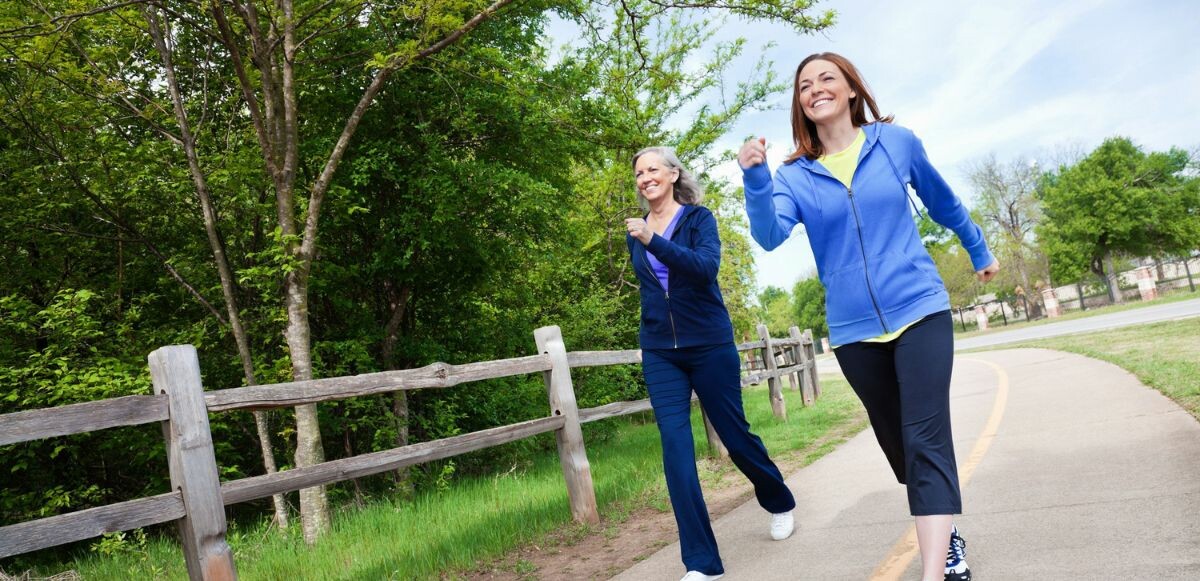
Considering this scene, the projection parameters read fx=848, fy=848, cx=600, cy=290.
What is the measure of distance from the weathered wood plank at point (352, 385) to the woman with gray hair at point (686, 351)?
1549 mm

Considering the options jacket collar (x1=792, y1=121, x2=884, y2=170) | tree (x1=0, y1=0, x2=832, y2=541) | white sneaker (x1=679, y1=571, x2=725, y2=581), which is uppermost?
tree (x1=0, y1=0, x2=832, y2=541)

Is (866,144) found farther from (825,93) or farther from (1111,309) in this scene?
(1111,309)

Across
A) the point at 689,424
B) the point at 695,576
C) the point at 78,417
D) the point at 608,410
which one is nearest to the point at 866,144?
the point at 689,424

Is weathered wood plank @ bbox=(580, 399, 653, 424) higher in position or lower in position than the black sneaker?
higher

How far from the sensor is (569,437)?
6.21 m

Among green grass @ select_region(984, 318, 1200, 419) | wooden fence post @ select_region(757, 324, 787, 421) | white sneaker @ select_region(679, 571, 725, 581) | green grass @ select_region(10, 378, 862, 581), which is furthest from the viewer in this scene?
wooden fence post @ select_region(757, 324, 787, 421)

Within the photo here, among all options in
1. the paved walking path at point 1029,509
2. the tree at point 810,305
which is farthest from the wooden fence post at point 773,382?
the tree at point 810,305

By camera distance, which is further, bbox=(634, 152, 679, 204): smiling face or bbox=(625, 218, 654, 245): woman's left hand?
bbox=(634, 152, 679, 204): smiling face

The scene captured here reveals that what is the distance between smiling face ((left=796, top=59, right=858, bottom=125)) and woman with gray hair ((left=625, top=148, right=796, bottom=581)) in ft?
2.95

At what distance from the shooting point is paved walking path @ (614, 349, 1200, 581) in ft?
11.4

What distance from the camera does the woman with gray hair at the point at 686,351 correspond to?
13.4ft

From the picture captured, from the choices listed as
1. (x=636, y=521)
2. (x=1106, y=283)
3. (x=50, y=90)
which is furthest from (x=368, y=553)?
(x=1106, y=283)

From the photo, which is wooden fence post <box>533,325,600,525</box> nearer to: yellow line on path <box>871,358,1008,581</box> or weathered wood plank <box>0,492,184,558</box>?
yellow line on path <box>871,358,1008,581</box>


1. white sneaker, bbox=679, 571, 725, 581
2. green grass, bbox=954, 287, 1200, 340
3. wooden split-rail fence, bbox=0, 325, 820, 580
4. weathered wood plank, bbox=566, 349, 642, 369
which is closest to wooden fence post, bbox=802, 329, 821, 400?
weathered wood plank, bbox=566, 349, 642, 369
